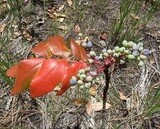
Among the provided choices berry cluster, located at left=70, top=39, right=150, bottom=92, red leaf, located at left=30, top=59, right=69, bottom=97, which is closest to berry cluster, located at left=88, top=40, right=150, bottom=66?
berry cluster, located at left=70, top=39, right=150, bottom=92

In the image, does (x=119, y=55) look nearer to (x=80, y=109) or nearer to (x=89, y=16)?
(x=80, y=109)

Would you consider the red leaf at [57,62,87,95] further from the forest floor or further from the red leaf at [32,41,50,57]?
the forest floor

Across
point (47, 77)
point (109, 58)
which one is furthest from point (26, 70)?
point (109, 58)

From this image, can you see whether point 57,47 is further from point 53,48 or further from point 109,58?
point 109,58

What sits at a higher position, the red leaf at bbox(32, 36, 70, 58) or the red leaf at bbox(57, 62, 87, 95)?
the red leaf at bbox(32, 36, 70, 58)

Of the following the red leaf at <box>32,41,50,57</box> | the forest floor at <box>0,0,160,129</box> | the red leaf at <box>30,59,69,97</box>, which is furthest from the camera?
the forest floor at <box>0,0,160,129</box>

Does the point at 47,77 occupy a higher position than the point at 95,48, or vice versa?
the point at 47,77

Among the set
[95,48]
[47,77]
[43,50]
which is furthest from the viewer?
[95,48]
